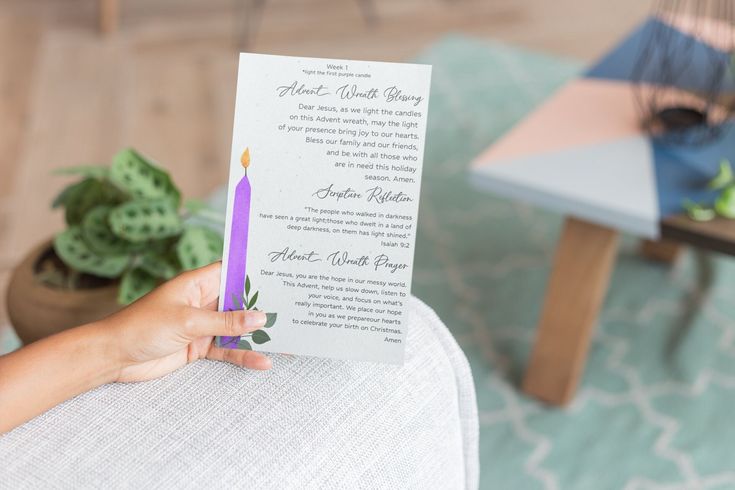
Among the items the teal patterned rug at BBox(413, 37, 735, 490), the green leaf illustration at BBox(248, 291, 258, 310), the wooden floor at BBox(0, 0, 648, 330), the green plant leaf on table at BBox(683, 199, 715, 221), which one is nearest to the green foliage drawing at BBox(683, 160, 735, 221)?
the green plant leaf on table at BBox(683, 199, 715, 221)

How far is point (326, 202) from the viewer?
727mm

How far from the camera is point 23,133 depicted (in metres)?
2.46

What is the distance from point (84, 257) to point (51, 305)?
0.09 m

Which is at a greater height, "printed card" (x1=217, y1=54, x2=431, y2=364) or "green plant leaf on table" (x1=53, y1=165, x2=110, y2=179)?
"printed card" (x1=217, y1=54, x2=431, y2=364)

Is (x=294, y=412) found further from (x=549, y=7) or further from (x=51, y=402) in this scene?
(x=549, y=7)

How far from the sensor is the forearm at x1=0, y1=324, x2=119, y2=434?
72 cm

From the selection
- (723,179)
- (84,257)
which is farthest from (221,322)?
(723,179)

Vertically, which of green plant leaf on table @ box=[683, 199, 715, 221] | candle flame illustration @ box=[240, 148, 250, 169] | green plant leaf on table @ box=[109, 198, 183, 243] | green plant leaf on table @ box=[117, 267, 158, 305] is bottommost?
green plant leaf on table @ box=[117, 267, 158, 305]

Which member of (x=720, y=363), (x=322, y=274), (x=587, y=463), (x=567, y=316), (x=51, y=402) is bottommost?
(x=587, y=463)

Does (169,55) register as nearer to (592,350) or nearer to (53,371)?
(592,350)

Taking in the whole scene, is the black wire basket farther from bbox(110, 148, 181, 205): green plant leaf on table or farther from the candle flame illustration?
the candle flame illustration

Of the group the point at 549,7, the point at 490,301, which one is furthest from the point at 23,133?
the point at 549,7

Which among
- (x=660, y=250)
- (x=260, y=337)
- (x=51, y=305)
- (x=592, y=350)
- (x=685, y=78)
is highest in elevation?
(x=685, y=78)

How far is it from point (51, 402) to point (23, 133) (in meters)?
1.95
